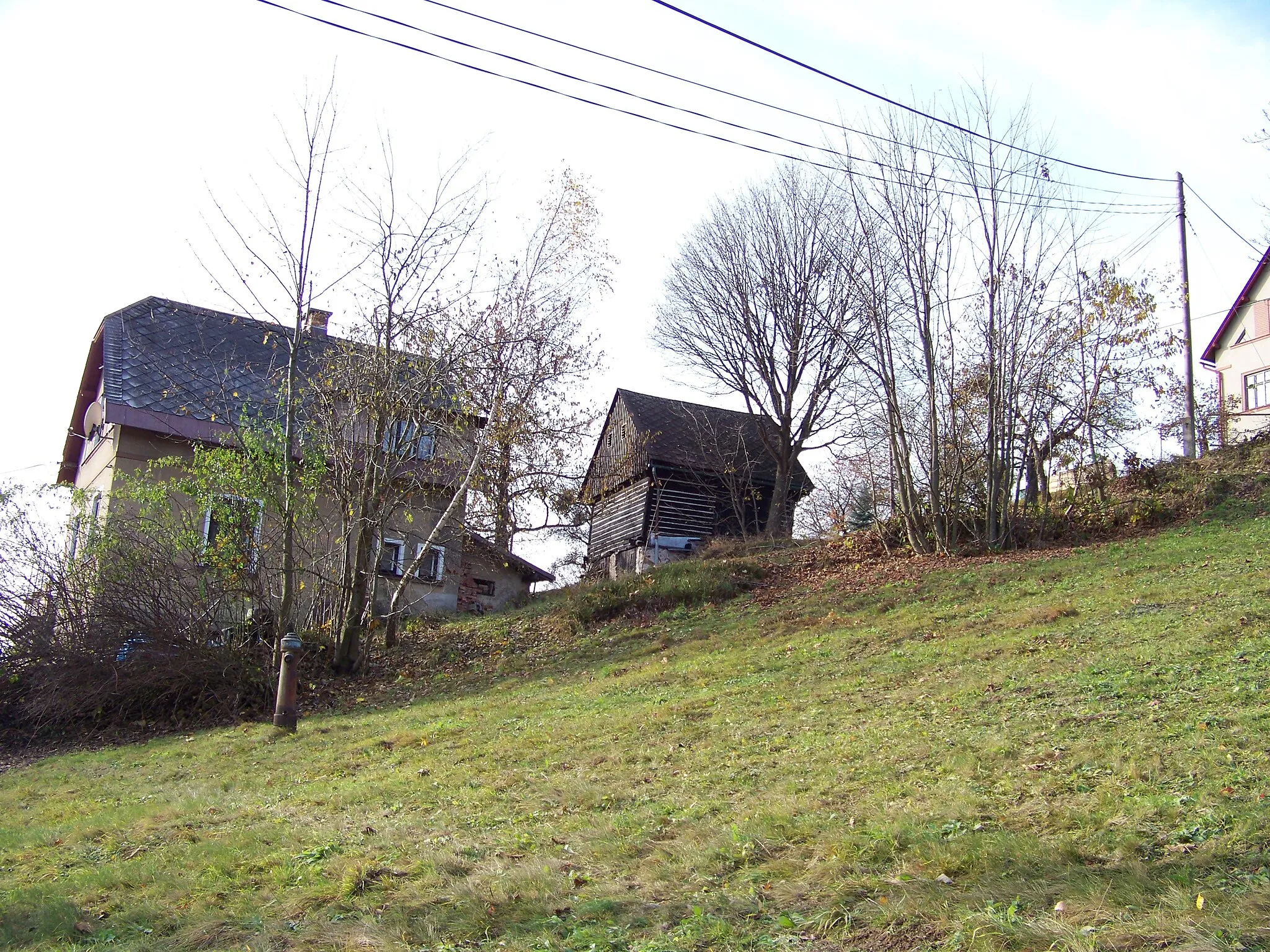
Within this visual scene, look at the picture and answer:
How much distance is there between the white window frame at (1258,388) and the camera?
1211 inches

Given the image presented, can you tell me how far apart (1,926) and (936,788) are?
5077 mm

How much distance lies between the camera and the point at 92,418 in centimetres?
2273

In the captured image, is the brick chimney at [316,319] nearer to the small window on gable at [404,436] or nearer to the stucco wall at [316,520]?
the small window on gable at [404,436]

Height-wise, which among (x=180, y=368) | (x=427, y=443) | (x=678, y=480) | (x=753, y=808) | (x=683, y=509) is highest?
(x=180, y=368)

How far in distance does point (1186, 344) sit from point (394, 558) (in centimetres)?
1854

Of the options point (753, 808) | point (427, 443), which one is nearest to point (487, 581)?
point (427, 443)

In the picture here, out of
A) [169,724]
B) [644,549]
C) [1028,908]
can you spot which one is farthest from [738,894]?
[644,549]

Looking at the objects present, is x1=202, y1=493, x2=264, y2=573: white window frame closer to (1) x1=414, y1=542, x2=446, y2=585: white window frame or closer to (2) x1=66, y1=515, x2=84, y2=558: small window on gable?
(2) x1=66, y1=515, x2=84, y2=558: small window on gable

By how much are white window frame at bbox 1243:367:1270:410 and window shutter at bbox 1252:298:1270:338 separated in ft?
3.94

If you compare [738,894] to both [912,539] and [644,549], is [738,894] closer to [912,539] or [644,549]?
[912,539]

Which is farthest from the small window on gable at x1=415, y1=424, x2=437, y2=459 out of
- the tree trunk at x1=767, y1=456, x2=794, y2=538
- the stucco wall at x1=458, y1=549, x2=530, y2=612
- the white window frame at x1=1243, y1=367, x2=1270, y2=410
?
the white window frame at x1=1243, y1=367, x2=1270, y2=410

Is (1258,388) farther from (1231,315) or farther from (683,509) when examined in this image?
(683,509)

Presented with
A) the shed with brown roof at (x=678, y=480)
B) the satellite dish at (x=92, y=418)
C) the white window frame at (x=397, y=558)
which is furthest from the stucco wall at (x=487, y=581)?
the satellite dish at (x=92, y=418)

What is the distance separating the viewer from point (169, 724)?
13.7 m
